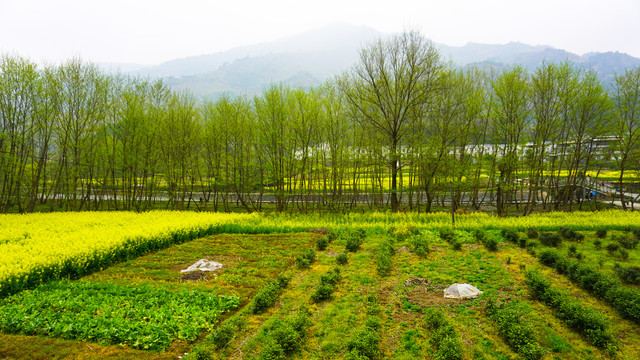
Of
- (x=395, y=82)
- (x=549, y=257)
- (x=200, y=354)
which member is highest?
(x=395, y=82)

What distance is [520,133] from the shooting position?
65.7ft

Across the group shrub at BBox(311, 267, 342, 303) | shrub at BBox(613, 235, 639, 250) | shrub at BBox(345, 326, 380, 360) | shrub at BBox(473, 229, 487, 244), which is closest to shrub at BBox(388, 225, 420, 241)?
shrub at BBox(473, 229, 487, 244)

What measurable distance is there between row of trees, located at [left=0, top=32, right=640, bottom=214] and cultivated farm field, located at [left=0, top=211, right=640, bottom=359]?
7.96 metres

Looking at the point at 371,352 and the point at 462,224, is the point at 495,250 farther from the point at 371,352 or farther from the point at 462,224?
the point at 371,352

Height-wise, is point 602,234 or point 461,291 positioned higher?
point 602,234

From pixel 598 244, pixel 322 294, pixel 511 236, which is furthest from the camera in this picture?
pixel 511 236

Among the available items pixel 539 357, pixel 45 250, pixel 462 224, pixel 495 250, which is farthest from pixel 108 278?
pixel 462 224

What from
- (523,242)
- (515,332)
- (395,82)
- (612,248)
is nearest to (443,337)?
(515,332)

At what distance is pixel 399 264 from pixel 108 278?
35.0 feet

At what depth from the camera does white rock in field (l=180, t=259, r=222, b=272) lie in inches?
422

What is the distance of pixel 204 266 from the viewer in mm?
10945

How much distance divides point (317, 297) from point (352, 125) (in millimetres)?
18955

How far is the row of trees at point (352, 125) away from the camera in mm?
20484

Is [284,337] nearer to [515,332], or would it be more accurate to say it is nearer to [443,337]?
[443,337]
